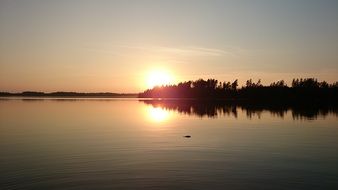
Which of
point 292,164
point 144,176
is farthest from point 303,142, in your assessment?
point 144,176

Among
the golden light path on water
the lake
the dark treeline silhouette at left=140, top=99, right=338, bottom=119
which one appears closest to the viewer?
the lake

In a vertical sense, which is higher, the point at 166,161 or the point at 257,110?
the point at 166,161

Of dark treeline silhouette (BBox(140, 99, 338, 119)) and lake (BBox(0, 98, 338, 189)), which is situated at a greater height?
lake (BBox(0, 98, 338, 189))

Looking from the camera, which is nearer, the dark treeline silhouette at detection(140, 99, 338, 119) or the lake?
the lake

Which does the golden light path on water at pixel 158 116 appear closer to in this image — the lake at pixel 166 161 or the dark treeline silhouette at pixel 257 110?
the dark treeline silhouette at pixel 257 110

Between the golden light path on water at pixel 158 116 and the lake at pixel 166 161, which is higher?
the lake at pixel 166 161

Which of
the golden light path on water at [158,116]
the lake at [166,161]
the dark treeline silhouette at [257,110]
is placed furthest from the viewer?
the dark treeline silhouette at [257,110]

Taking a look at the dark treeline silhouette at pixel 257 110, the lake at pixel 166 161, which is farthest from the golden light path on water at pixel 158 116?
the lake at pixel 166 161

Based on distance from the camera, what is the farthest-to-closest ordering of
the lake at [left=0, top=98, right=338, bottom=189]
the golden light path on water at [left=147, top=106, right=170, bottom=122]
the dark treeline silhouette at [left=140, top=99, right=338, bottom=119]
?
the dark treeline silhouette at [left=140, top=99, right=338, bottom=119], the golden light path on water at [left=147, top=106, right=170, bottom=122], the lake at [left=0, top=98, right=338, bottom=189]

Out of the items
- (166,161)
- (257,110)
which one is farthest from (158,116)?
(166,161)

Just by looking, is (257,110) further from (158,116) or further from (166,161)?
(166,161)

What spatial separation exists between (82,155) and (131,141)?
9.86m

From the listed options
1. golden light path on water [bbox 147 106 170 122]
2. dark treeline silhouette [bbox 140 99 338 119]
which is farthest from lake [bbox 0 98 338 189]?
dark treeline silhouette [bbox 140 99 338 119]

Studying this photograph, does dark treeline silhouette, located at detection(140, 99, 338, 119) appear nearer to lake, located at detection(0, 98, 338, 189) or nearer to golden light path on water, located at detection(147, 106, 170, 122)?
golden light path on water, located at detection(147, 106, 170, 122)
